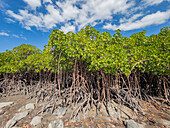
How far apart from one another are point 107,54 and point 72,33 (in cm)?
156

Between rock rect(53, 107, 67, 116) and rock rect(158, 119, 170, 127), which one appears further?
rock rect(53, 107, 67, 116)

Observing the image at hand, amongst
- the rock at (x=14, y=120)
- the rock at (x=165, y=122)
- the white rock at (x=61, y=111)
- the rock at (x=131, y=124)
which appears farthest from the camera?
the white rock at (x=61, y=111)

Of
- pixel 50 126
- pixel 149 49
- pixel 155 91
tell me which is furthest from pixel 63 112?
pixel 155 91

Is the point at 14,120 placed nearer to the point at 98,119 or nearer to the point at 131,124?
the point at 98,119

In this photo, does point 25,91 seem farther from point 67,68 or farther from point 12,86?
point 67,68

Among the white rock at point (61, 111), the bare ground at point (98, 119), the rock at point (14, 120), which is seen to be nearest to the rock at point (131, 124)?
the bare ground at point (98, 119)

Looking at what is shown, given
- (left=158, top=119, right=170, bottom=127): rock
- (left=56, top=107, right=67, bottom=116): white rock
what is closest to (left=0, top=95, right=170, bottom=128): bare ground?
(left=158, top=119, right=170, bottom=127): rock

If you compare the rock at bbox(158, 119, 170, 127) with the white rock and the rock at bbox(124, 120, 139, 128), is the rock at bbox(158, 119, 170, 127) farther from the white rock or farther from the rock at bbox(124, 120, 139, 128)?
the white rock

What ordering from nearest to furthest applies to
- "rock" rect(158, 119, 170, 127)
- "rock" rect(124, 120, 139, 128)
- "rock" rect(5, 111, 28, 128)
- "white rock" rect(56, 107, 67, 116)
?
"rock" rect(124, 120, 139, 128)
"rock" rect(158, 119, 170, 127)
"rock" rect(5, 111, 28, 128)
"white rock" rect(56, 107, 67, 116)

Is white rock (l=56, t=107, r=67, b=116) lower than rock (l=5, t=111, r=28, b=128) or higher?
higher

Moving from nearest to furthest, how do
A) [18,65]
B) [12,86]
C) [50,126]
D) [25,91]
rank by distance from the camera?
1. [50,126]
2. [18,65]
3. [25,91]
4. [12,86]

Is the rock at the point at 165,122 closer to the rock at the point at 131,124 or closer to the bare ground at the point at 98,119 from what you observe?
the bare ground at the point at 98,119

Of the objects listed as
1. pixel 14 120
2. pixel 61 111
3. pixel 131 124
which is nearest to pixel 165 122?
pixel 131 124

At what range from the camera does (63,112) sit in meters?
3.64
